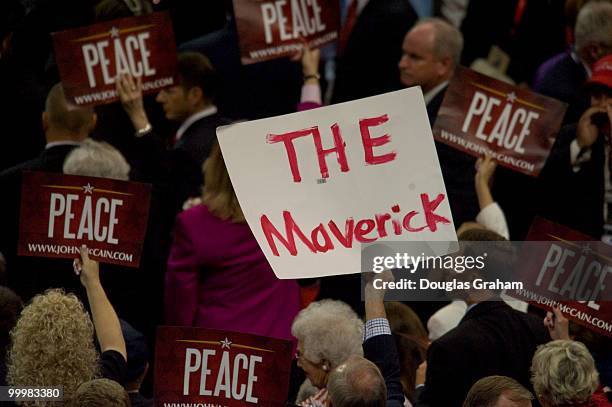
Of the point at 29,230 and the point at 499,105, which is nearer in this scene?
the point at 29,230

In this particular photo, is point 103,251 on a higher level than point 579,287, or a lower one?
higher

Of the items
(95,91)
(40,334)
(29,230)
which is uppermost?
(95,91)

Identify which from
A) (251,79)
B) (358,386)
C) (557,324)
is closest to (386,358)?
(358,386)

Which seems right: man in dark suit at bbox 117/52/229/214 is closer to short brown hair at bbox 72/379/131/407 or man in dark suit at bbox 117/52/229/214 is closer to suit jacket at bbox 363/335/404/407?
suit jacket at bbox 363/335/404/407

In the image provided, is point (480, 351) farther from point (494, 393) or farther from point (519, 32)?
point (519, 32)

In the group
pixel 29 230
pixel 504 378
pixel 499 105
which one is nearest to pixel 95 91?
pixel 29 230

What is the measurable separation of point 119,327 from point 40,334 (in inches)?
18.8

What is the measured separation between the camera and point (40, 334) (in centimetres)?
519

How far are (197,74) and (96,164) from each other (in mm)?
1600

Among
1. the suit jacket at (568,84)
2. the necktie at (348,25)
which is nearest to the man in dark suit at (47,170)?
the necktie at (348,25)

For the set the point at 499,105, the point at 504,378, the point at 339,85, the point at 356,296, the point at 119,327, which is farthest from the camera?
the point at 339,85

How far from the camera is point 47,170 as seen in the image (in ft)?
23.7

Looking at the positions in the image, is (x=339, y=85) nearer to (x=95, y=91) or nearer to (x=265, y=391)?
(x=95, y=91)

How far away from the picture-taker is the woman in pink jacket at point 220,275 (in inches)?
268
